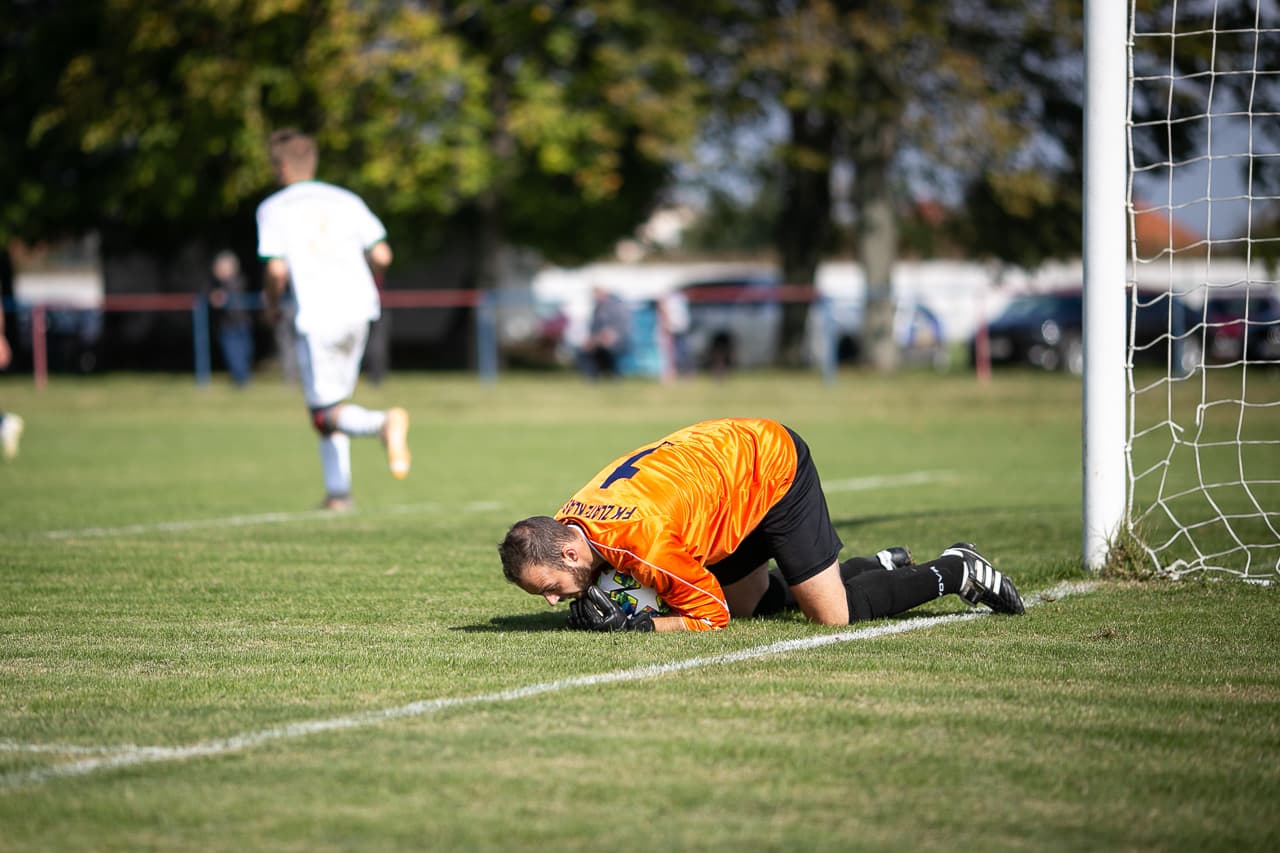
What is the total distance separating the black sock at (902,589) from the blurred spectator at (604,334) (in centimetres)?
2300

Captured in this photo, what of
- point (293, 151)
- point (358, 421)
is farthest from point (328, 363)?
point (293, 151)

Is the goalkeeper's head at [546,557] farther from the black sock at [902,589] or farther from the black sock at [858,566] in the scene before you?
the black sock at [858,566]

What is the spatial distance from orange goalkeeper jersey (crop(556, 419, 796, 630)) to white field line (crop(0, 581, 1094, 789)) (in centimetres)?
32

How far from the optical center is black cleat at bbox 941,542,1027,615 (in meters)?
6.39

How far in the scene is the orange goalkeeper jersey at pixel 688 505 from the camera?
5.54 meters

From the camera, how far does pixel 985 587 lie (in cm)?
641

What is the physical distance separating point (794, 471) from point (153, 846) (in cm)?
317

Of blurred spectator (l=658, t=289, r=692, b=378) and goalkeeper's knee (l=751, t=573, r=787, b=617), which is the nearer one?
goalkeeper's knee (l=751, t=573, r=787, b=617)

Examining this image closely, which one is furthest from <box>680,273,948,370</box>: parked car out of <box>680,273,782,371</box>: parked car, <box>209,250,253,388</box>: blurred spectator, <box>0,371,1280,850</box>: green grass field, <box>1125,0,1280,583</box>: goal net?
<box>0,371,1280,850</box>: green grass field

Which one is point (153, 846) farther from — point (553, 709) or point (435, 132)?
point (435, 132)

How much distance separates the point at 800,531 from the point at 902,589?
61 centimetres

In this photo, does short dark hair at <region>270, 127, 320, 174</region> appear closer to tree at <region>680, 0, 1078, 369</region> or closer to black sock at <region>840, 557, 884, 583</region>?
black sock at <region>840, 557, 884, 583</region>

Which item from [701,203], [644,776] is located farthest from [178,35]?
[644,776]

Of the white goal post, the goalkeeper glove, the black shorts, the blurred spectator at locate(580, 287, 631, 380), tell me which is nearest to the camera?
the goalkeeper glove
